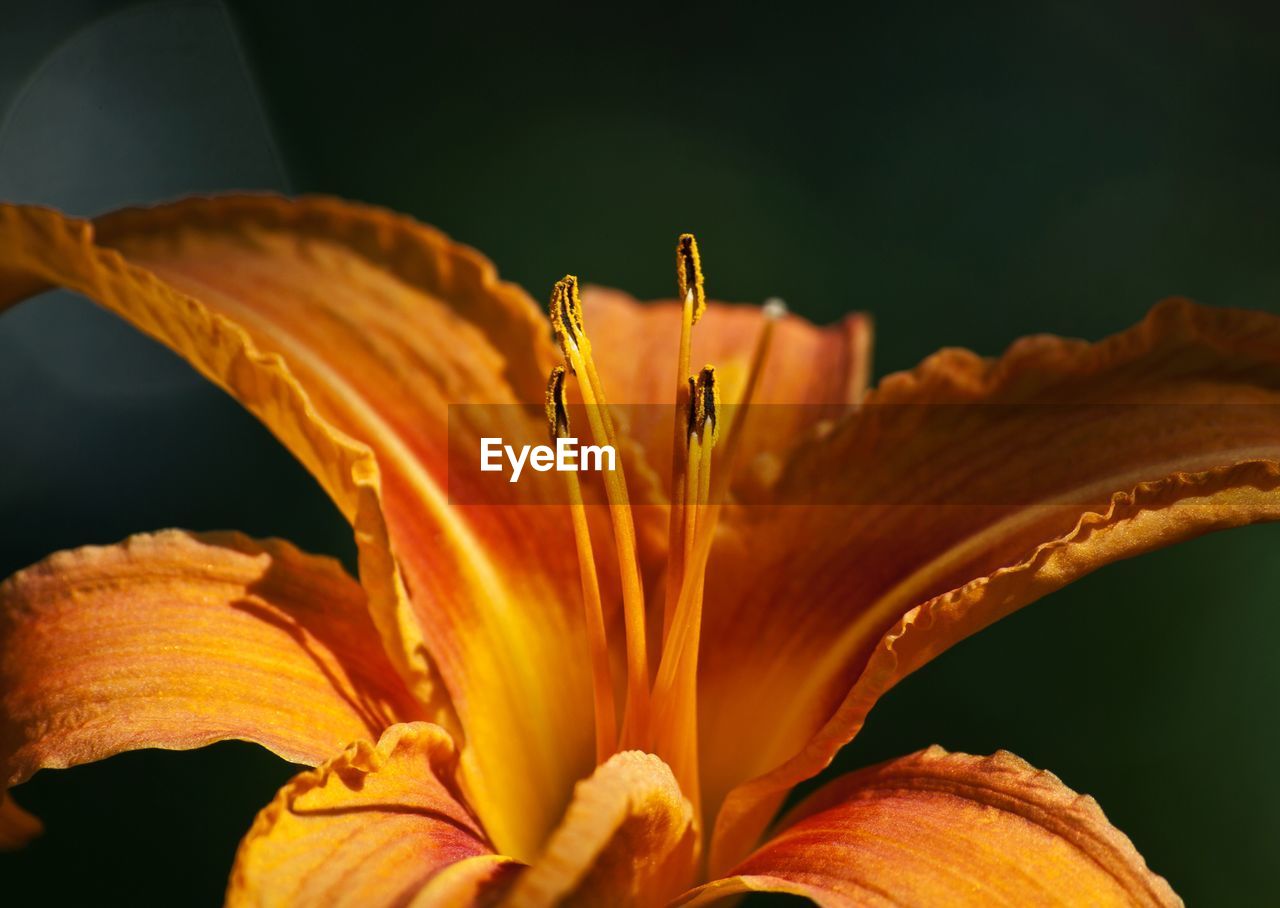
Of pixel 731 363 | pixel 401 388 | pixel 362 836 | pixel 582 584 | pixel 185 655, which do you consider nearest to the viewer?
pixel 362 836

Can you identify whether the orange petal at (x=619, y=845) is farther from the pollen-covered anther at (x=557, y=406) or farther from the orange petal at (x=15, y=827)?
the orange petal at (x=15, y=827)

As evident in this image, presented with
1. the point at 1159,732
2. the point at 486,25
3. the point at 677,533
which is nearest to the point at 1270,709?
the point at 1159,732

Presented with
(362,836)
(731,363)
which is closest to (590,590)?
(362,836)

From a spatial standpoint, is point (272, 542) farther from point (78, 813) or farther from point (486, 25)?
point (486, 25)

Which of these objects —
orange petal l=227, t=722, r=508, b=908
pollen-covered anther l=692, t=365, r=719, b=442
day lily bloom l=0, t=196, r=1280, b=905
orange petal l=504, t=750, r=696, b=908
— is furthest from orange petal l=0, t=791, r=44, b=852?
pollen-covered anther l=692, t=365, r=719, b=442

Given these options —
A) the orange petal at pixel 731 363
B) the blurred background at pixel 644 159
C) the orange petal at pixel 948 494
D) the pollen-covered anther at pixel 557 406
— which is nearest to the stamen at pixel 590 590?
the pollen-covered anther at pixel 557 406

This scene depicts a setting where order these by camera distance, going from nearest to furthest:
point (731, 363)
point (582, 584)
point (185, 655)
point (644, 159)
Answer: point (185, 655), point (582, 584), point (731, 363), point (644, 159)

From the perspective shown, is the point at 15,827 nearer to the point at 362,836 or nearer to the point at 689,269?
the point at 362,836
